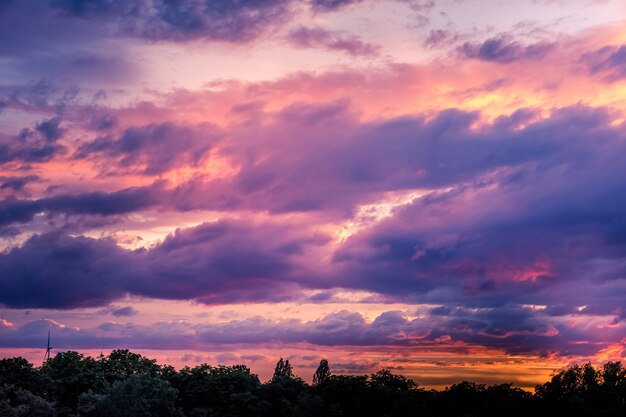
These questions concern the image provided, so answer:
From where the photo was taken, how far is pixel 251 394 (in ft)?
442

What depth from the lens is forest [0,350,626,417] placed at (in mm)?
116562

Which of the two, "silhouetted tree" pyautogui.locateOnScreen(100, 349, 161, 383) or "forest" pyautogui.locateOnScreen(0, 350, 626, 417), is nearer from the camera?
"forest" pyautogui.locateOnScreen(0, 350, 626, 417)

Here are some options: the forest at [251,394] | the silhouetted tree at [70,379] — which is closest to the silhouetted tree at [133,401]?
the forest at [251,394]

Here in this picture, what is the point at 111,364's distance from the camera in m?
150

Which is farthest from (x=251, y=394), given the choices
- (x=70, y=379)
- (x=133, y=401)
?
(x=70, y=379)

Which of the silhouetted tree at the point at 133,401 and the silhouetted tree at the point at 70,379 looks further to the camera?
the silhouetted tree at the point at 70,379

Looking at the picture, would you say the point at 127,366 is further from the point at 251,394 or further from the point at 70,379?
the point at 251,394

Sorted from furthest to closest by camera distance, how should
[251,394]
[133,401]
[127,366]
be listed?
[127,366] → [251,394] → [133,401]

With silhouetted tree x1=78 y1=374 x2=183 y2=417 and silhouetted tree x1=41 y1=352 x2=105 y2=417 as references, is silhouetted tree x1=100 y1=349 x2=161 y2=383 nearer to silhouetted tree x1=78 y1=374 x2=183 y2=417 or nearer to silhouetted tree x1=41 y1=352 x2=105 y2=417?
silhouetted tree x1=41 y1=352 x2=105 y2=417

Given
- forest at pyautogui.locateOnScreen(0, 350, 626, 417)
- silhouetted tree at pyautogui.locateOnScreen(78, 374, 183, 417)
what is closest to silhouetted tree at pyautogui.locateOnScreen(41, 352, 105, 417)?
forest at pyautogui.locateOnScreen(0, 350, 626, 417)

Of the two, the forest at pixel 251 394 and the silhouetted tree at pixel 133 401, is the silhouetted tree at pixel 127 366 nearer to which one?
the forest at pixel 251 394

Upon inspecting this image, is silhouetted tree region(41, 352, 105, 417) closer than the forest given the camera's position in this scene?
No

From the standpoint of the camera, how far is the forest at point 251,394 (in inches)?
4589

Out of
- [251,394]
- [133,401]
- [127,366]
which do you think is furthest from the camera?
[127,366]
